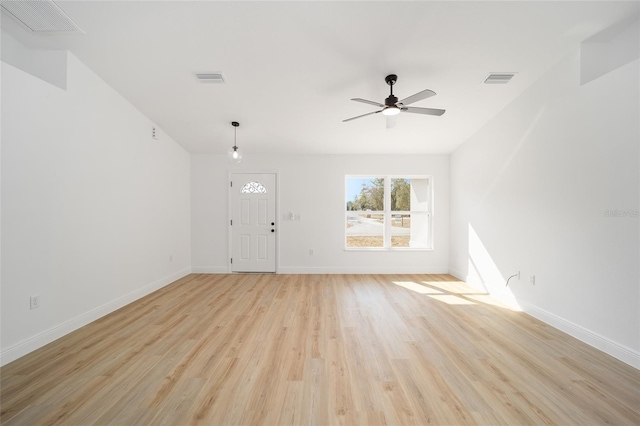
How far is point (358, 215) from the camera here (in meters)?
5.84

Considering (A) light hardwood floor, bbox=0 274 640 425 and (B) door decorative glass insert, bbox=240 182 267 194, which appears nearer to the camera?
(A) light hardwood floor, bbox=0 274 640 425

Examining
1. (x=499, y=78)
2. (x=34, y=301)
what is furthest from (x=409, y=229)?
(x=34, y=301)

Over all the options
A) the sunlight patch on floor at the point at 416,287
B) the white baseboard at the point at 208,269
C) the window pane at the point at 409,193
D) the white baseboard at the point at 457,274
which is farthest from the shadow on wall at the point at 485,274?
the white baseboard at the point at 208,269

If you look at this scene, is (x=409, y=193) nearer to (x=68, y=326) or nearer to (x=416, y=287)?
(x=416, y=287)

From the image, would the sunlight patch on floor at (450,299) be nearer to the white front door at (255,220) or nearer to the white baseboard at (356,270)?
the white baseboard at (356,270)

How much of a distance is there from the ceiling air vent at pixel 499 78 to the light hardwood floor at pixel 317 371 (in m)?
2.88

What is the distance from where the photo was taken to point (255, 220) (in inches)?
227

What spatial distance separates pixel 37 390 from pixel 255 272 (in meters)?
3.87

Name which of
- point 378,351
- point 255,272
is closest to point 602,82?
point 378,351

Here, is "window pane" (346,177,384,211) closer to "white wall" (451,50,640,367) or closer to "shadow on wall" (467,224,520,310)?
"shadow on wall" (467,224,520,310)

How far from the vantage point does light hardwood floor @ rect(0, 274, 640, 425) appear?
1.67m

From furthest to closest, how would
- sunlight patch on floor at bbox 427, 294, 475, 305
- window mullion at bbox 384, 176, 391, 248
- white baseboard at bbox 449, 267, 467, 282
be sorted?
window mullion at bbox 384, 176, 391, 248, white baseboard at bbox 449, 267, 467, 282, sunlight patch on floor at bbox 427, 294, 475, 305

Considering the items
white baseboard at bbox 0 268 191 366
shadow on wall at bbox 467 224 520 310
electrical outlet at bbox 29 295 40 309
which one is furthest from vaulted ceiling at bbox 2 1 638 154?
white baseboard at bbox 0 268 191 366

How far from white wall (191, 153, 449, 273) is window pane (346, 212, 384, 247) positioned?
0.74 ft
